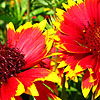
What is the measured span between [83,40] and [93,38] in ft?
0.19

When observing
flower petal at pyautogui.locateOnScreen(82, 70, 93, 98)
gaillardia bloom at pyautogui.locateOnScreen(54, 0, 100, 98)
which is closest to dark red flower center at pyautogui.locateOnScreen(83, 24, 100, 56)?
gaillardia bloom at pyautogui.locateOnScreen(54, 0, 100, 98)

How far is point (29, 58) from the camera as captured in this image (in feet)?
2.98

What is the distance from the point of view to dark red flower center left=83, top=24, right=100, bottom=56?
0.93 metres

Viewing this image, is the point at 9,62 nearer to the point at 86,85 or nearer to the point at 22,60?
the point at 22,60

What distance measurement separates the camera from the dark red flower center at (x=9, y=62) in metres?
0.83

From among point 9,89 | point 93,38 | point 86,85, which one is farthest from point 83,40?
point 9,89

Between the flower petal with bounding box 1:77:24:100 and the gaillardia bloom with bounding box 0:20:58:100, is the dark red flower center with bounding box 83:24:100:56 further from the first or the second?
the flower petal with bounding box 1:77:24:100

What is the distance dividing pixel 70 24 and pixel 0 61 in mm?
317

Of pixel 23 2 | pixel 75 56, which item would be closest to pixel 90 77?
pixel 75 56

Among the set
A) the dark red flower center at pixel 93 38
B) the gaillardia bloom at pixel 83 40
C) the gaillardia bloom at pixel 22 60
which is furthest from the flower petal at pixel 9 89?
the dark red flower center at pixel 93 38

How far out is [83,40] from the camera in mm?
959

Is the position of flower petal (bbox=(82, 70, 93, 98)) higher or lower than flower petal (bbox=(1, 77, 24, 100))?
lower

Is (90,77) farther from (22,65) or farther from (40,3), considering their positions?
(40,3)

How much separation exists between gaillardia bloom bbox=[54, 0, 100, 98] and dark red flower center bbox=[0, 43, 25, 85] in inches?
7.5
